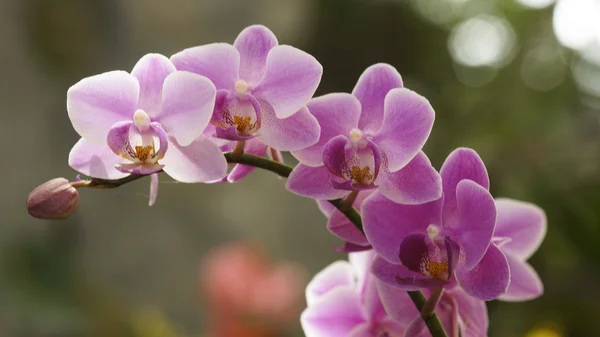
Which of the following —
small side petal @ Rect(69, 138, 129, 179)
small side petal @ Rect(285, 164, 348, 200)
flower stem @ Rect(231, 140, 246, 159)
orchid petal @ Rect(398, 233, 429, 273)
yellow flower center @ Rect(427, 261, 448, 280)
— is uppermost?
flower stem @ Rect(231, 140, 246, 159)

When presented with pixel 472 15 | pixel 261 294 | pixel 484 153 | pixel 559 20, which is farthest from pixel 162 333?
pixel 472 15

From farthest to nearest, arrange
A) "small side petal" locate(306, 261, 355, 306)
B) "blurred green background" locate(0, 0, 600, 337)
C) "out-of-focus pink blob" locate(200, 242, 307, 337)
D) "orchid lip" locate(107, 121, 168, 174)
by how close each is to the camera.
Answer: "blurred green background" locate(0, 0, 600, 337)
"out-of-focus pink blob" locate(200, 242, 307, 337)
"small side petal" locate(306, 261, 355, 306)
"orchid lip" locate(107, 121, 168, 174)

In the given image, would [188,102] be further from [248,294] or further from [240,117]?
[248,294]

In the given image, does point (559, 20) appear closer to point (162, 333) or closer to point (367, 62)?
point (367, 62)

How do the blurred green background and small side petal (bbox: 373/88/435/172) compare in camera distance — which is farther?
the blurred green background

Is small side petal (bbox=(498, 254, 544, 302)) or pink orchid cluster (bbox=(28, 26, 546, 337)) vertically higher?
pink orchid cluster (bbox=(28, 26, 546, 337))

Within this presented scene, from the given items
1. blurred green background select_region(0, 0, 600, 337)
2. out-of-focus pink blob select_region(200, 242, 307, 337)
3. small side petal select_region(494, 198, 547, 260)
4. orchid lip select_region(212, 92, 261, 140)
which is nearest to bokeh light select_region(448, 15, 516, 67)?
blurred green background select_region(0, 0, 600, 337)

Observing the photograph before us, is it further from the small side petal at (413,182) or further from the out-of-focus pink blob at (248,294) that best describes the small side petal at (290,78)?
the out-of-focus pink blob at (248,294)

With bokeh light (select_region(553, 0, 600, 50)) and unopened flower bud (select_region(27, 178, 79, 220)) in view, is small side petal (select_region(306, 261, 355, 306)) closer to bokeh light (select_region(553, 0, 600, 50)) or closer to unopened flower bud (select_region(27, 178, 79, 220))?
unopened flower bud (select_region(27, 178, 79, 220))
